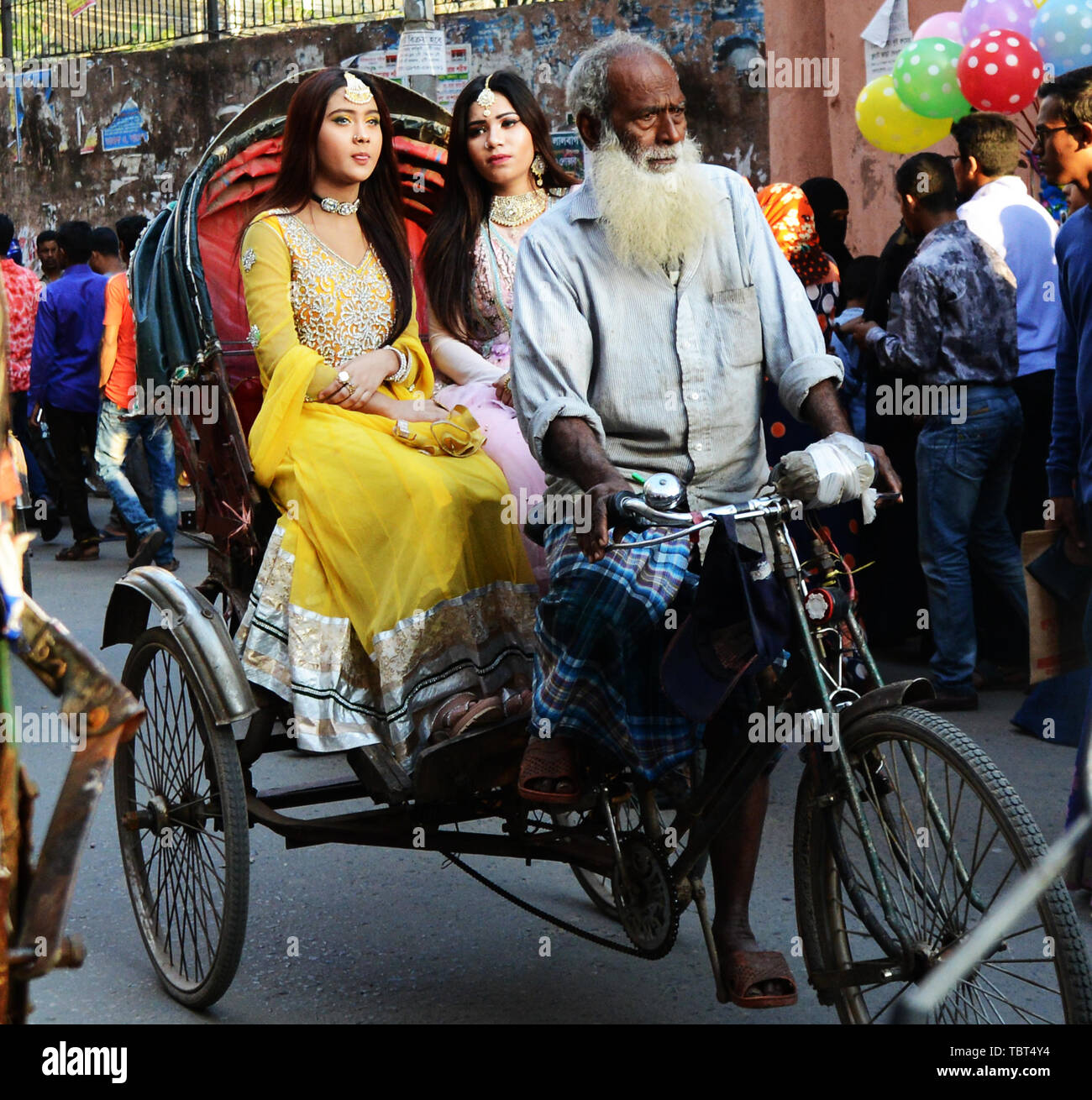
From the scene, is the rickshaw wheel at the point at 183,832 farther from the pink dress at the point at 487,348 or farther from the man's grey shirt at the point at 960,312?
the man's grey shirt at the point at 960,312

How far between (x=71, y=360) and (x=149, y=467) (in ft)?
3.37

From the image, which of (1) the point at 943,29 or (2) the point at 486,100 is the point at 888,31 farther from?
(2) the point at 486,100

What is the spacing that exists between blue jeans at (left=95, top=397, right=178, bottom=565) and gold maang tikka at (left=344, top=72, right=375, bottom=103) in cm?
587

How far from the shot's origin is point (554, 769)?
3.20m

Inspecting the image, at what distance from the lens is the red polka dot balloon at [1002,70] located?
20.8 ft

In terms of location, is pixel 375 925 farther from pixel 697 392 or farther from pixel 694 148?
pixel 694 148

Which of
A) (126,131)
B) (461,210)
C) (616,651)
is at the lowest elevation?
(616,651)

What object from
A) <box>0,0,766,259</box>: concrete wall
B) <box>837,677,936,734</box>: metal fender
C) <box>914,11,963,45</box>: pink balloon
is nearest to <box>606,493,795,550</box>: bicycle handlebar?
<box>837,677,936,734</box>: metal fender

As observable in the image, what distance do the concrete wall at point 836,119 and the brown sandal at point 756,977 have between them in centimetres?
712

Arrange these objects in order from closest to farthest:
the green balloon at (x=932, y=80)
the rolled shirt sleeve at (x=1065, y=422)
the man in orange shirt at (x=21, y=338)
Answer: the rolled shirt sleeve at (x=1065, y=422) < the green balloon at (x=932, y=80) < the man in orange shirt at (x=21, y=338)

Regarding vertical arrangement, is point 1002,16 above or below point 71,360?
above

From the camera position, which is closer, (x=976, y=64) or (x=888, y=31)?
(x=976, y=64)

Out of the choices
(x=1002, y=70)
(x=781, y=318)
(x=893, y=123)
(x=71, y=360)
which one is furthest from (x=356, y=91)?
(x=71, y=360)

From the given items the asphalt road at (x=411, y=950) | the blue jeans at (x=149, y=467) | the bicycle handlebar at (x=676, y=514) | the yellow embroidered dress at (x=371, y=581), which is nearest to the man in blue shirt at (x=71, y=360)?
the blue jeans at (x=149, y=467)
